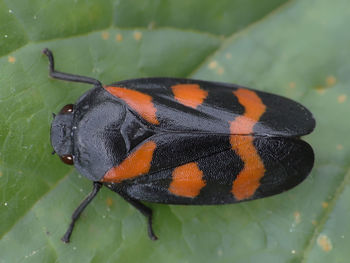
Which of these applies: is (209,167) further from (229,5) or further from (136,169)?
(229,5)

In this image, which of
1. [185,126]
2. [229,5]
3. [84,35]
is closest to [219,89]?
[185,126]

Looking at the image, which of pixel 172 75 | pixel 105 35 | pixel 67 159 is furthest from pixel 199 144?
pixel 105 35

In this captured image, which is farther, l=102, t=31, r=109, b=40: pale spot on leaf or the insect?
l=102, t=31, r=109, b=40: pale spot on leaf

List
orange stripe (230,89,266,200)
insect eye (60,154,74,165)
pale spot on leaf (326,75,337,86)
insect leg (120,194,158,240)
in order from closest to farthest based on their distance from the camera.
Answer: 1. orange stripe (230,89,266,200)
2. insect eye (60,154,74,165)
3. insect leg (120,194,158,240)
4. pale spot on leaf (326,75,337,86)

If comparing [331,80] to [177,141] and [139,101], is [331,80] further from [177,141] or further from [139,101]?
[139,101]

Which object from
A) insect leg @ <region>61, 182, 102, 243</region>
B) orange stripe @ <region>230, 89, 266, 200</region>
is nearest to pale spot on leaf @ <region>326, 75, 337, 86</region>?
orange stripe @ <region>230, 89, 266, 200</region>

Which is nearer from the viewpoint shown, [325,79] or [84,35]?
[84,35]

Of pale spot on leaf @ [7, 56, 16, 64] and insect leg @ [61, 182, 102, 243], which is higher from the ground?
pale spot on leaf @ [7, 56, 16, 64]

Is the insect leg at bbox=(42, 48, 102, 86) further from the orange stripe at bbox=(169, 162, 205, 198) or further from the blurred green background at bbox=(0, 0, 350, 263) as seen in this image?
the orange stripe at bbox=(169, 162, 205, 198)
